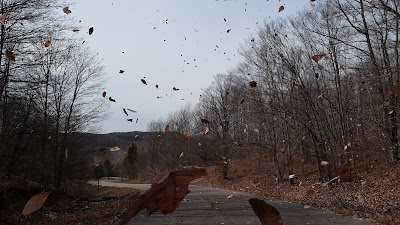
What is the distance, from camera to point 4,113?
1456 centimetres

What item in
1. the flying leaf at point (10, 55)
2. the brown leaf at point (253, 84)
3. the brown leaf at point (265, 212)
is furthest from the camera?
the brown leaf at point (253, 84)

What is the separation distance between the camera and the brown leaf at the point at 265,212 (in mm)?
2871

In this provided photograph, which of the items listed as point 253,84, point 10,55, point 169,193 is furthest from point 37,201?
point 253,84

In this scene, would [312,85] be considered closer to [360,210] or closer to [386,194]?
[386,194]

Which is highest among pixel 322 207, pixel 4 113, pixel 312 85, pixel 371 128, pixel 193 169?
pixel 312 85

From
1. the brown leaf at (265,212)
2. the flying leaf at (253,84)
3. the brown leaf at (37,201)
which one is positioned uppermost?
the flying leaf at (253,84)

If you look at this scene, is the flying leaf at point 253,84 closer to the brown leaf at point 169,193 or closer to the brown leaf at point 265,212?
the brown leaf at point 265,212

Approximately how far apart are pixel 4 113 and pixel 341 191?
14.6 metres

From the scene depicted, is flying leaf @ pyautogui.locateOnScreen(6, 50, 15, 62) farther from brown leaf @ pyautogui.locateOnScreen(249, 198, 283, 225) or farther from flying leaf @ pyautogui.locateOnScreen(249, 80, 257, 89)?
flying leaf @ pyautogui.locateOnScreen(249, 80, 257, 89)

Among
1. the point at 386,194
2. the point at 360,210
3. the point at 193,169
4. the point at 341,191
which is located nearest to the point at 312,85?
the point at 341,191

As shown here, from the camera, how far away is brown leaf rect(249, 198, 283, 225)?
2871 millimetres

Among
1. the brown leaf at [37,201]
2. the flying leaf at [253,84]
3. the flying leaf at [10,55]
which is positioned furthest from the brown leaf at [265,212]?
the flying leaf at [253,84]

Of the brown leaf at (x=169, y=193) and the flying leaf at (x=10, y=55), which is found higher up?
the flying leaf at (x=10, y=55)

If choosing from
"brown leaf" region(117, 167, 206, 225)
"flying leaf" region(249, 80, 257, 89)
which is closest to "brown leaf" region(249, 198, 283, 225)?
"brown leaf" region(117, 167, 206, 225)
